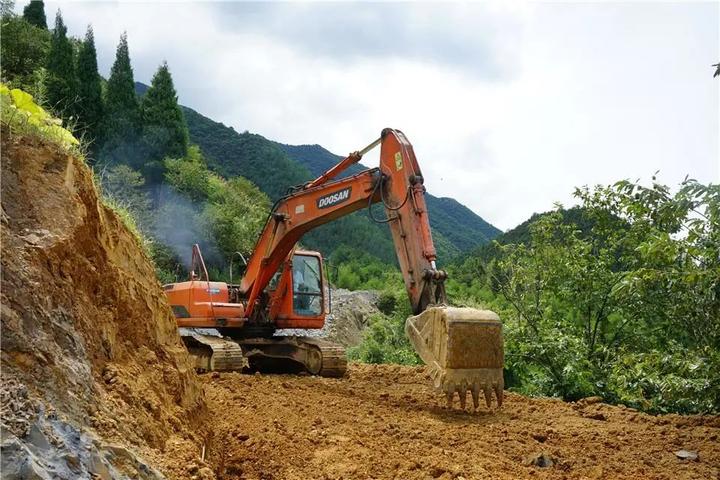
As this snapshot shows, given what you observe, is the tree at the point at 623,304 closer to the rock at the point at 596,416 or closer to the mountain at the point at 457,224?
the rock at the point at 596,416

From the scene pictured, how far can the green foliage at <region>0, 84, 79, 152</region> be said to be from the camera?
3984 mm

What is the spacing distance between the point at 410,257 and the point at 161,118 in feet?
117

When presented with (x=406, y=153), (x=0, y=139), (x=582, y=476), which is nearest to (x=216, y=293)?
(x=406, y=153)

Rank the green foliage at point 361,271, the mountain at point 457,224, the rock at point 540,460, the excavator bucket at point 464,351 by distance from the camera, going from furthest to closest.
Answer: the mountain at point 457,224
the green foliage at point 361,271
the excavator bucket at point 464,351
the rock at point 540,460

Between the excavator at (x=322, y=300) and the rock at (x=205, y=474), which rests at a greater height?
the excavator at (x=322, y=300)

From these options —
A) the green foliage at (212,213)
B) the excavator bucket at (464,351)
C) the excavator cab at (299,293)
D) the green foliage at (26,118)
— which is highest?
the green foliage at (212,213)

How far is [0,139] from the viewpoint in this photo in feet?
12.3

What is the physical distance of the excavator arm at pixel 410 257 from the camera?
764 cm

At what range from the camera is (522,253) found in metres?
13.4

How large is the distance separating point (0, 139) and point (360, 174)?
651 cm

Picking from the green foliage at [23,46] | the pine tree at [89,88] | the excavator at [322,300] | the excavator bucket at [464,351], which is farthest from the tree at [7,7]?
the excavator bucket at [464,351]

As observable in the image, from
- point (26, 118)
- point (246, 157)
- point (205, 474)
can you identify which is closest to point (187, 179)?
point (246, 157)

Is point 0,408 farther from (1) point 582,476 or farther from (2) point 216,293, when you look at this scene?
(2) point 216,293

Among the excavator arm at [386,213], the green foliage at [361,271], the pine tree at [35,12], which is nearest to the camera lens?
the excavator arm at [386,213]
